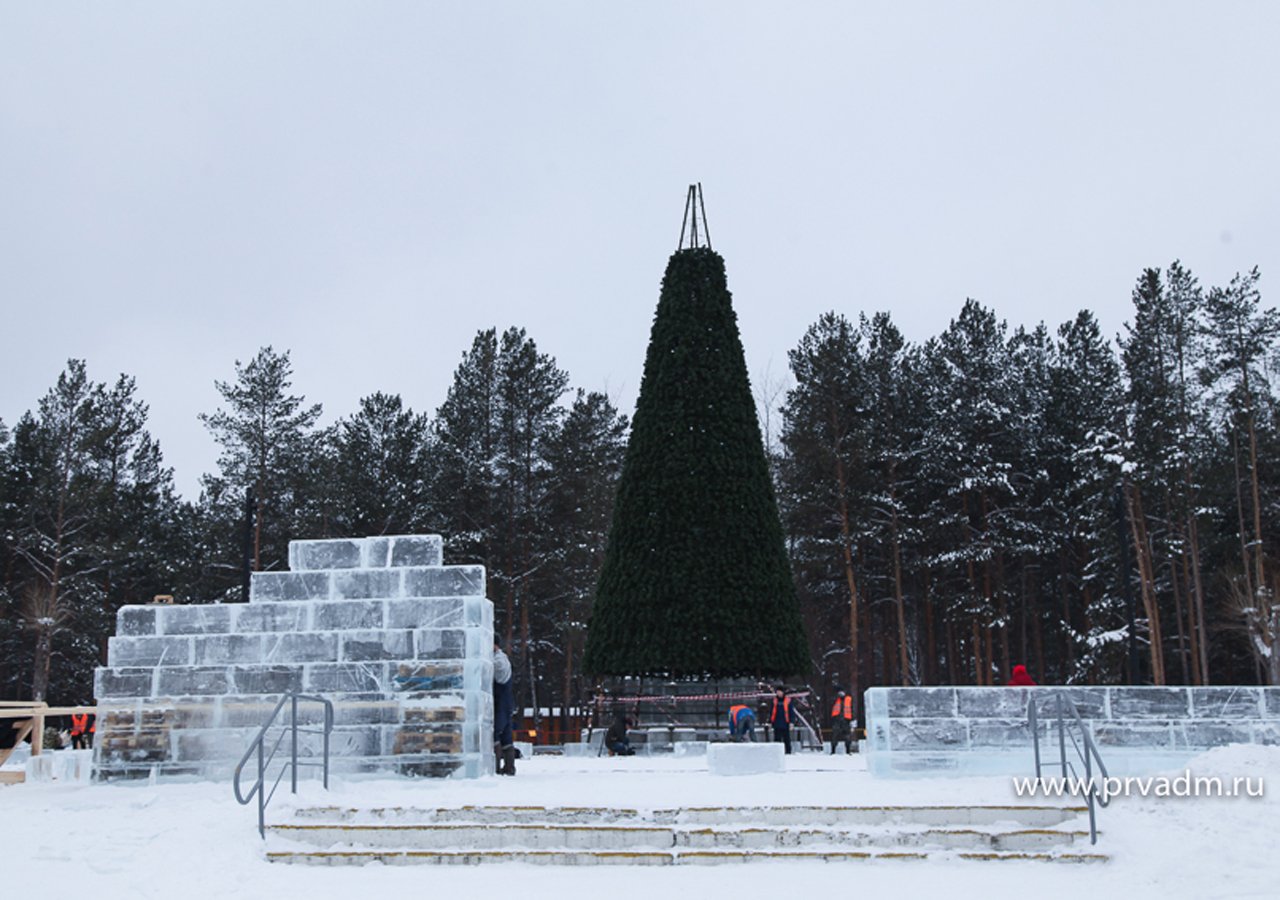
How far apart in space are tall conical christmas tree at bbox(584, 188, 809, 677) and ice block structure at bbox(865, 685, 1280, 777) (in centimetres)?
822

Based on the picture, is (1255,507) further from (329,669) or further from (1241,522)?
(329,669)

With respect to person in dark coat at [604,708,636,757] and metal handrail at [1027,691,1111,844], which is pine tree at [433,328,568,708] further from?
metal handrail at [1027,691,1111,844]

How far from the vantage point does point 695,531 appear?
20.1 meters

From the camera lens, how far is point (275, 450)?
1483 inches

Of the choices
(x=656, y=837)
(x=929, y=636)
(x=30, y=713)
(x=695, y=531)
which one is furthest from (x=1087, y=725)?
(x=929, y=636)

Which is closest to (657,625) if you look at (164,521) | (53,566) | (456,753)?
(456,753)

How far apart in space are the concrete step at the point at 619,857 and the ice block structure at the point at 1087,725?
3546mm

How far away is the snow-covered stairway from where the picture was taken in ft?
26.2

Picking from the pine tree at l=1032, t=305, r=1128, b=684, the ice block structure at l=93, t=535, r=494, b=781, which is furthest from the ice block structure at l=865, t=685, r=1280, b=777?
the pine tree at l=1032, t=305, r=1128, b=684

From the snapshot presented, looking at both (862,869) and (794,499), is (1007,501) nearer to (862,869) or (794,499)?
(794,499)

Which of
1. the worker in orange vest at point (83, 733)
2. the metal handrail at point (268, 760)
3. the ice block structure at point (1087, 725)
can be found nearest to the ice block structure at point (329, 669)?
the metal handrail at point (268, 760)

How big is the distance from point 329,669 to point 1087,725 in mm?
7771

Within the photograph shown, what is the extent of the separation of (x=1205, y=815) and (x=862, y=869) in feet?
9.23

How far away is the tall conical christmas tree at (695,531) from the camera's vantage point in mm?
19797
